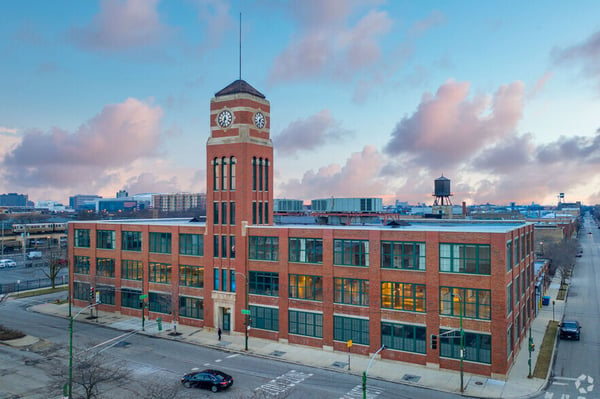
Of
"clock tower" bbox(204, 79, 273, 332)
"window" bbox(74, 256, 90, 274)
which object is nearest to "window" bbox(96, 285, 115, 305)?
"window" bbox(74, 256, 90, 274)

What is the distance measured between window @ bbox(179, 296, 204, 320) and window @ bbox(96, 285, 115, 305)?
40.0ft

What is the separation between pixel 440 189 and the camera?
118 meters

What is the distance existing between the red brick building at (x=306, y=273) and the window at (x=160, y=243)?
0.41 ft

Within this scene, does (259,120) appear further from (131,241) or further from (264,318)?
(131,241)

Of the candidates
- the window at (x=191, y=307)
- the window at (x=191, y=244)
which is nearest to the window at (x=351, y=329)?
the window at (x=191, y=307)

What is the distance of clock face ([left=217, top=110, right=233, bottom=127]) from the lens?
4769 cm

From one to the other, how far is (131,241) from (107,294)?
849cm

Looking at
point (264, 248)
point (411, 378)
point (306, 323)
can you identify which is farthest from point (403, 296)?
point (264, 248)

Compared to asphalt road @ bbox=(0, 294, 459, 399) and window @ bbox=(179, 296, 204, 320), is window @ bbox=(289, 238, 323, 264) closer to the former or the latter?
asphalt road @ bbox=(0, 294, 459, 399)

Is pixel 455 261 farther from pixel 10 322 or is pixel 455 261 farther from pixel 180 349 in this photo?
pixel 10 322

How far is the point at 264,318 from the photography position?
4466 cm

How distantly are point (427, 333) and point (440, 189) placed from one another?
88.0 m

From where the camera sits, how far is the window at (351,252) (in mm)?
39875

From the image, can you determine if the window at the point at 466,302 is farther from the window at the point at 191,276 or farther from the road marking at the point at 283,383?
the window at the point at 191,276
